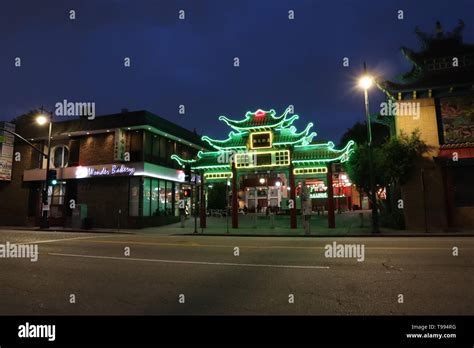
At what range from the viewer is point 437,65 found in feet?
71.3

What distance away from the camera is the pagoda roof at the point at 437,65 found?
20.7 meters

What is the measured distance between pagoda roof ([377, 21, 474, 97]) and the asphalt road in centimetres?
1337

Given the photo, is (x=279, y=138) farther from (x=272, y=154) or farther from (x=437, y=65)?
(x=437, y=65)

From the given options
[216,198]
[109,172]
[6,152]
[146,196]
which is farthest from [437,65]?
[6,152]

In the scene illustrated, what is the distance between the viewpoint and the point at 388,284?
22.2 feet

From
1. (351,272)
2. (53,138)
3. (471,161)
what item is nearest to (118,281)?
(351,272)

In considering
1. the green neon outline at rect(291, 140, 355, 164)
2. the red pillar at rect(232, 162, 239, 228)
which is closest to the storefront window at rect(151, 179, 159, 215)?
the red pillar at rect(232, 162, 239, 228)

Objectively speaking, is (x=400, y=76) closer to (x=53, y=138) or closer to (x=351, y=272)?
(x=351, y=272)

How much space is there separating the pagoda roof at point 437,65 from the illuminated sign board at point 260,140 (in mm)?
7868

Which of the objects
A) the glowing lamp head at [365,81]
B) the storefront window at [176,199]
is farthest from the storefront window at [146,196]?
the glowing lamp head at [365,81]

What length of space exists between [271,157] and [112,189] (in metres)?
13.6

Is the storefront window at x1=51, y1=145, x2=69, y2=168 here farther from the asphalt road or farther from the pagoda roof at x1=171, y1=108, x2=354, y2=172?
the asphalt road

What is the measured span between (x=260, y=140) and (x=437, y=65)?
39.8 feet

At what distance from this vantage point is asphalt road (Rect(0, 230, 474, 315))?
5.50 meters
